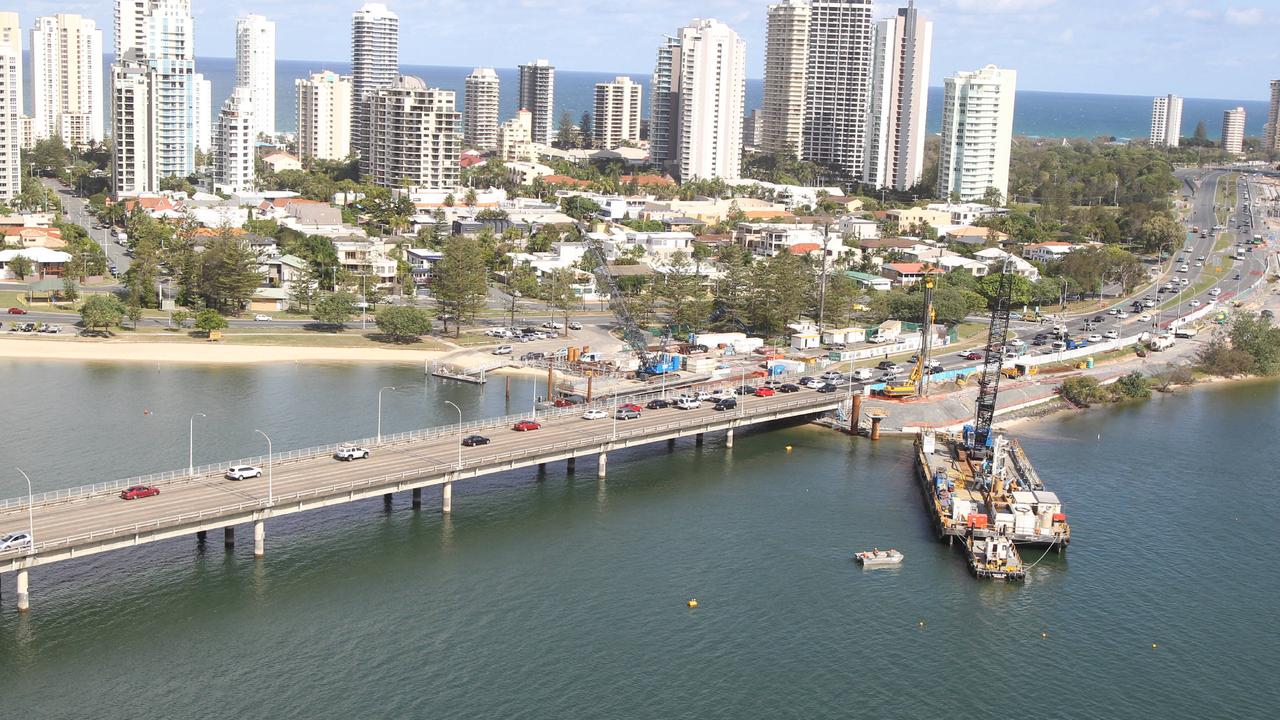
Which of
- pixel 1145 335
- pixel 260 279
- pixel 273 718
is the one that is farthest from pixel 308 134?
pixel 273 718

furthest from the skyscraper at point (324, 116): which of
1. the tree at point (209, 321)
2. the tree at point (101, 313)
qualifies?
the tree at point (209, 321)

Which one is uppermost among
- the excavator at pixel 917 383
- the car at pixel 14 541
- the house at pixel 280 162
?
the house at pixel 280 162

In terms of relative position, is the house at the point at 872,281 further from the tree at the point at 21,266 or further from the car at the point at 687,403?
the tree at the point at 21,266

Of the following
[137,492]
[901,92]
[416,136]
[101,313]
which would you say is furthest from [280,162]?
[137,492]

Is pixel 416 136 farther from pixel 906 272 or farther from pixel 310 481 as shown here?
pixel 310 481

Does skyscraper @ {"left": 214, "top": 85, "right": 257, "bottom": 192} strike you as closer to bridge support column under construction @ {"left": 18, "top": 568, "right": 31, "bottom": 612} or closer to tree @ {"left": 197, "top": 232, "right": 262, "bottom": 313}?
tree @ {"left": 197, "top": 232, "right": 262, "bottom": 313}

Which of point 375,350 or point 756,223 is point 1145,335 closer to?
point 756,223

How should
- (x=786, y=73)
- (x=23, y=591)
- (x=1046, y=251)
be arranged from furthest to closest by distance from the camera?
(x=786, y=73), (x=1046, y=251), (x=23, y=591)
